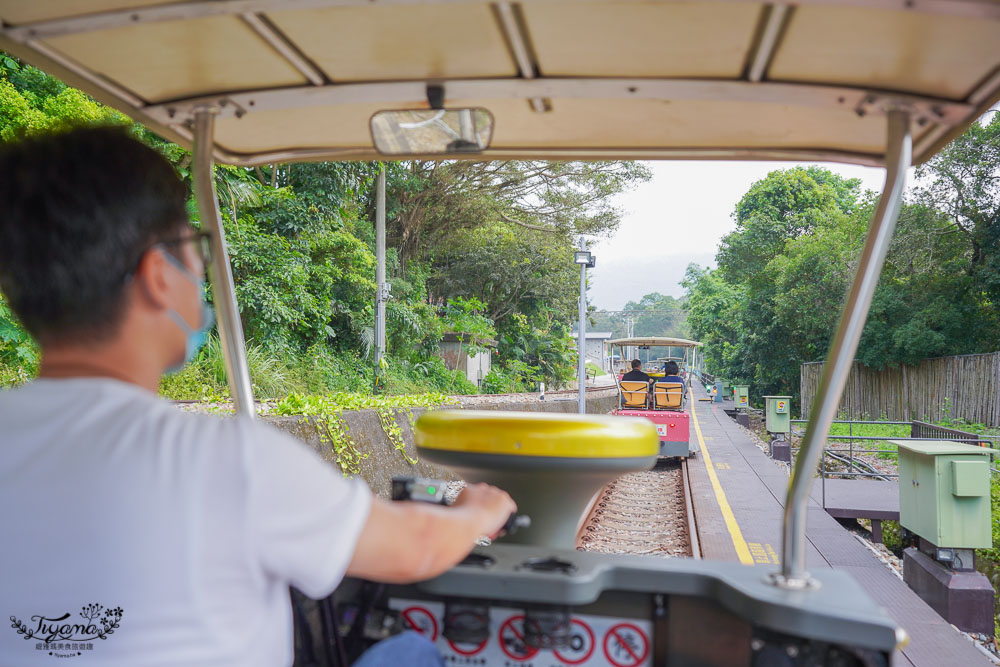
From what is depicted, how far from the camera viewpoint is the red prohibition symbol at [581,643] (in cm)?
194

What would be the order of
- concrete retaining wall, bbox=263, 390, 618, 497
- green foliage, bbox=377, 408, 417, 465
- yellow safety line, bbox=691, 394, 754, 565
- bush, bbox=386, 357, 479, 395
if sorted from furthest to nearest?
bush, bbox=386, 357, 479, 395 → green foliage, bbox=377, 408, 417, 465 → concrete retaining wall, bbox=263, 390, 618, 497 → yellow safety line, bbox=691, 394, 754, 565

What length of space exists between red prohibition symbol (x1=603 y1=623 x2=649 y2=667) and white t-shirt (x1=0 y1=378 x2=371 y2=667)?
1011 mm

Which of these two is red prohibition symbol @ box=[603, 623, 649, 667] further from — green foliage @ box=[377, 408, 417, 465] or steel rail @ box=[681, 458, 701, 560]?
green foliage @ box=[377, 408, 417, 465]

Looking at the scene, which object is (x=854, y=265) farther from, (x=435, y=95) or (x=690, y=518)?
(x=435, y=95)

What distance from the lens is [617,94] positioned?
6.57ft

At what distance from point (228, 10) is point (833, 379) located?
66.4 inches

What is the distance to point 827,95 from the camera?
193 centimetres

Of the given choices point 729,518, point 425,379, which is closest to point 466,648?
point 729,518

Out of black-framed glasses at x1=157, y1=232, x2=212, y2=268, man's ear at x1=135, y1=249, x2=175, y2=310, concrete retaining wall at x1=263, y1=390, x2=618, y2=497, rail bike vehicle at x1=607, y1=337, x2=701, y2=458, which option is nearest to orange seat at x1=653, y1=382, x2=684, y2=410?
rail bike vehicle at x1=607, y1=337, x2=701, y2=458

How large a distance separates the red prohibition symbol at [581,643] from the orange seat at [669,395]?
487 inches

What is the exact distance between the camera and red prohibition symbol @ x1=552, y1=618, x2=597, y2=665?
6.36 ft

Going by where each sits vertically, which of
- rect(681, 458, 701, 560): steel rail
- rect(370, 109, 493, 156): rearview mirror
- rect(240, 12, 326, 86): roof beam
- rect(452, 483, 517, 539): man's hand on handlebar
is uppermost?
rect(240, 12, 326, 86): roof beam

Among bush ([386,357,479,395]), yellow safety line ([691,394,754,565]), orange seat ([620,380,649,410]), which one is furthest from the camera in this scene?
bush ([386,357,479,395])

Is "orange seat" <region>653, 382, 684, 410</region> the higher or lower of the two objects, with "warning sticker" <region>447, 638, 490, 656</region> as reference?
higher
